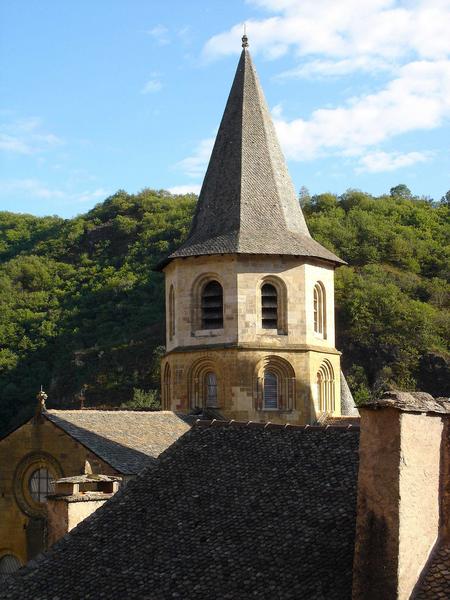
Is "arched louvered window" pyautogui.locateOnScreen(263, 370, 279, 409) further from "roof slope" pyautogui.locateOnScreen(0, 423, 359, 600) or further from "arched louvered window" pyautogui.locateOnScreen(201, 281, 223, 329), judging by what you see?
"roof slope" pyautogui.locateOnScreen(0, 423, 359, 600)

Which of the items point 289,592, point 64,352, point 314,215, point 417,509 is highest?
point 314,215

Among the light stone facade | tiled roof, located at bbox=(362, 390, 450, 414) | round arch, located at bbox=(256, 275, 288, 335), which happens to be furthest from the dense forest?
tiled roof, located at bbox=(362, 390, 450, 414)

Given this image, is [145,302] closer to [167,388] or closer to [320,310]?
[167,388]

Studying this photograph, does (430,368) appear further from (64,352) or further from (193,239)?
(193,239)

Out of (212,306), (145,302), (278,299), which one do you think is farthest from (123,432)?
(145,302)

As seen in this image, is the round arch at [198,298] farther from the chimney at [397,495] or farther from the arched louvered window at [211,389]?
the chimney at [397,495]

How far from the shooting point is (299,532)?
13.6 metres

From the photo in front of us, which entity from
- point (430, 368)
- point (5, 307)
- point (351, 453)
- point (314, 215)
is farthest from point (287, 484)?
point (314, 215)

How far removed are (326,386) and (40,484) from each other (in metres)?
7.69

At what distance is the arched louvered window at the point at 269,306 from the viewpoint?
27.7 m

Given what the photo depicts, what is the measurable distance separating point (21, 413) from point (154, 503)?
36.0 meters

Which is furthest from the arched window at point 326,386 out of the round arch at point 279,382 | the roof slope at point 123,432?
the roof slope at point 123,432

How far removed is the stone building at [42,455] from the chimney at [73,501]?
444 cm

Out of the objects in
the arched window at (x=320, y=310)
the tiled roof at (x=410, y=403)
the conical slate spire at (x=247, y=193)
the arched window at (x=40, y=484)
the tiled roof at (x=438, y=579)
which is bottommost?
the tiled roof at (x=438, y=579)
